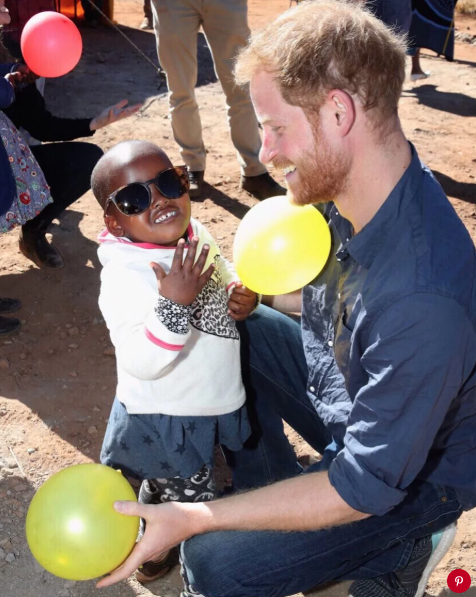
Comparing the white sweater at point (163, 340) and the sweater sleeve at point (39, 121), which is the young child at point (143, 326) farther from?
the sweater sleeve at point (39, 121)

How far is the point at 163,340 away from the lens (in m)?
2.13

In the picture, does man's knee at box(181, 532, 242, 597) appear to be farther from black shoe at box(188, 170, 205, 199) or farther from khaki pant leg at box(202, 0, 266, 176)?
black shoe at box(188, 170, 205, 199)

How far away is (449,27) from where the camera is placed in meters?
8.38

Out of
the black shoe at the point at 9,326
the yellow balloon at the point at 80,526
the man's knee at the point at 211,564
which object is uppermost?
the yellow balloon at the point at 80,526

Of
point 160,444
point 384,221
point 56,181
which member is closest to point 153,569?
point 160,444

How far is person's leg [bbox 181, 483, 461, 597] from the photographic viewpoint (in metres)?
2.17

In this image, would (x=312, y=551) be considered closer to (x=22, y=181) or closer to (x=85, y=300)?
(x=85, y=300)

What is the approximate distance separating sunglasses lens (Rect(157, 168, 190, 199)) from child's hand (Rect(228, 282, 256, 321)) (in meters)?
0.42

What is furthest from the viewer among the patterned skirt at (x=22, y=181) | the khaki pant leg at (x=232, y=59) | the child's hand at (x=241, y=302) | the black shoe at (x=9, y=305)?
the khaki pant leg at (x=232, y=59)

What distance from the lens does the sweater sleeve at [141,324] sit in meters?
2.14

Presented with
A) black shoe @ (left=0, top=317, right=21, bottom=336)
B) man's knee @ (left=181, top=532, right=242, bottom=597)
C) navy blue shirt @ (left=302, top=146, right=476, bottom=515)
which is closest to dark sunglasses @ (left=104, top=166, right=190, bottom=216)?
navy blue shirt @ (left=302, top=146, right=476, bottom=515)

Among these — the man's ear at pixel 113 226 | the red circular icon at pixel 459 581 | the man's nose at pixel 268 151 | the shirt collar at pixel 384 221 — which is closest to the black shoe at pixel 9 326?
the man's ear at pixel 113 226

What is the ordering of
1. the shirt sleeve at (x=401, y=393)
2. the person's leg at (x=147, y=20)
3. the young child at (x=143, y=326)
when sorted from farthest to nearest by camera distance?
the person's leg at (x=147, y=20)
the young child at (x=143, y=326)
the shirt sleeve at (x=401, y=393)

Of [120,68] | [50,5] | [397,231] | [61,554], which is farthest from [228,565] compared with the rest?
[120,68]
